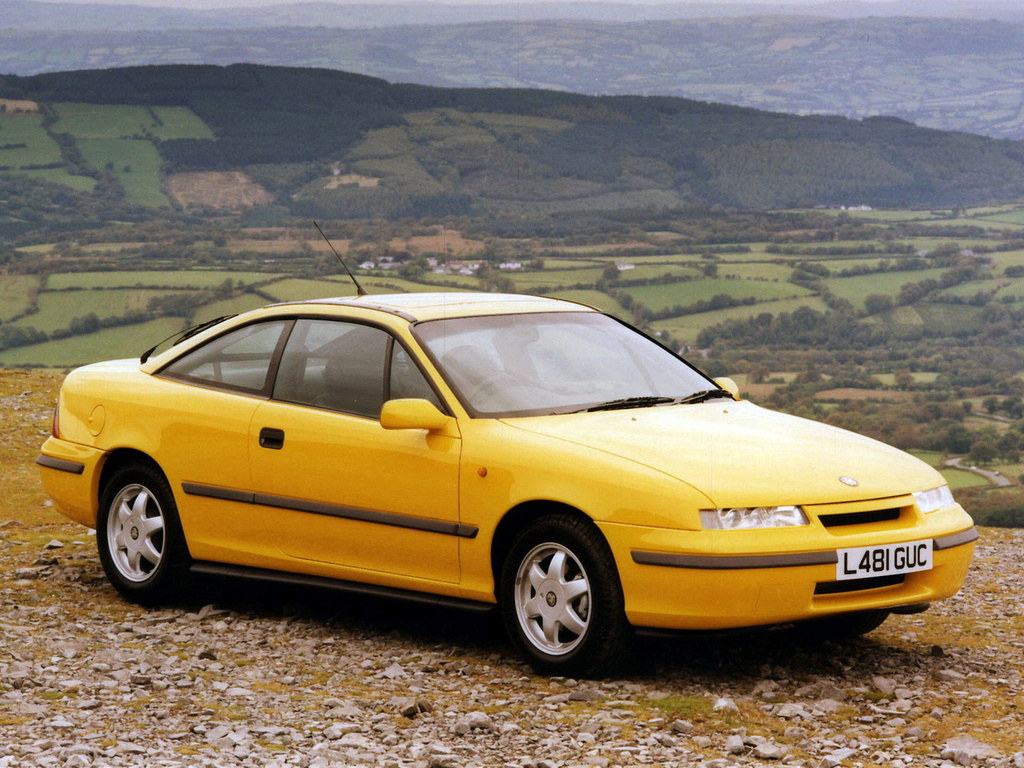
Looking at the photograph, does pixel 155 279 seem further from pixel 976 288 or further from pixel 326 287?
pixel 976 288

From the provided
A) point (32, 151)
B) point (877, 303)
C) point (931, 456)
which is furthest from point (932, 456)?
point (32, 151)

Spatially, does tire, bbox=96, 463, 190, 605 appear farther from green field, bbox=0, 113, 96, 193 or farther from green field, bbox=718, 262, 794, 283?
green field, bbox=0, 113, 96, 193

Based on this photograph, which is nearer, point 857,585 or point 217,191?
point 857,585

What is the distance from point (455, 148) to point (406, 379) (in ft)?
536

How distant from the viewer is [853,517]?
545 cm

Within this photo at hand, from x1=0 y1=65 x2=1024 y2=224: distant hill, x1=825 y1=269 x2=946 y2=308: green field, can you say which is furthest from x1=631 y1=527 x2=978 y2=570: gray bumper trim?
x1=0 y1=65 x2=1024 y2=224: distant hill

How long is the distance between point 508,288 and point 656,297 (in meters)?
10.2

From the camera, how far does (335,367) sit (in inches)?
259

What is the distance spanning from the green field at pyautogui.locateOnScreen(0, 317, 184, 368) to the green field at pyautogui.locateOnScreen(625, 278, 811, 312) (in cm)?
2748

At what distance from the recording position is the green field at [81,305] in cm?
6788

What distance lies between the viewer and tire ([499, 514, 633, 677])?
17.8 ft

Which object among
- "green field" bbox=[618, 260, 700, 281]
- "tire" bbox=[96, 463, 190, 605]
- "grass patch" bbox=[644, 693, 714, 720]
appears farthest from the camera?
"green field" bbox=[618, 260, 700, 281]

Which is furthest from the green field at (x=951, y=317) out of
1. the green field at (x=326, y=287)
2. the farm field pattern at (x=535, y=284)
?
the green field at (x=326, y=287)

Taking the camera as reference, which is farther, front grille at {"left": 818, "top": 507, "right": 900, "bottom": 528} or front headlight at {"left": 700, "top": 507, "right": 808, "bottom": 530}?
front grille at {"left": 818, "top": 507, "right": 900, "bottom": 528}
